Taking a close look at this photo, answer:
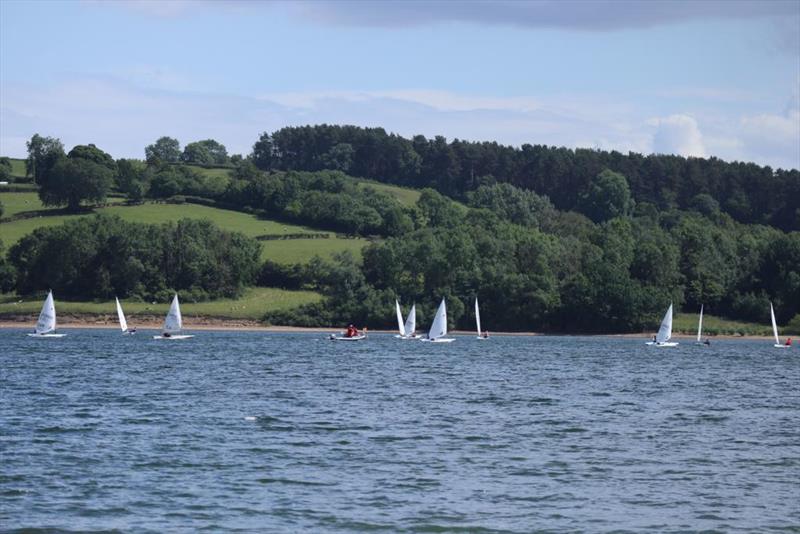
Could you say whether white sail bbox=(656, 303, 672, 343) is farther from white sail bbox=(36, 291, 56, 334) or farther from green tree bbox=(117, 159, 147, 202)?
green tree bbox=(117, 159, 147, 202)

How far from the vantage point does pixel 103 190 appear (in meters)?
172

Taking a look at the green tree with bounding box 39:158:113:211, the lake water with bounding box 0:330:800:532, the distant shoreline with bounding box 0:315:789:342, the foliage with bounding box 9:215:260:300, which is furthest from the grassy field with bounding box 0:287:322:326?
the lake water with bounding box 0:330:800:532

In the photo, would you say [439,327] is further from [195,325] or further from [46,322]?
[195,325]

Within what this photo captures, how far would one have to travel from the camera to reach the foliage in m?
144

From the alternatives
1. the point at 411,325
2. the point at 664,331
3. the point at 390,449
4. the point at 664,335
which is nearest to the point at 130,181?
the point at 411,325

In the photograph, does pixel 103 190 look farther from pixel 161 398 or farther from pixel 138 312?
pixel 161 398

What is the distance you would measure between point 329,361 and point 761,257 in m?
90.0

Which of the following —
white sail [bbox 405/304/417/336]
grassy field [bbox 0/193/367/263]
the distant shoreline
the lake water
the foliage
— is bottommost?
the lake water

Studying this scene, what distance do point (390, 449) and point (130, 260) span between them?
11054 cm

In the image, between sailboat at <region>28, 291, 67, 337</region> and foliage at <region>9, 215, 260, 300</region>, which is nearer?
sailboat at <region>28, 291, 67, 337</region>

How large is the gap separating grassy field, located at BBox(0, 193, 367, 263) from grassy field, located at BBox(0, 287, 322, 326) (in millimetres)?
8723

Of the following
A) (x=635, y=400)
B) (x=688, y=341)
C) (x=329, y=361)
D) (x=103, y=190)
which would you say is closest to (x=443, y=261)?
(x=688, y=341)

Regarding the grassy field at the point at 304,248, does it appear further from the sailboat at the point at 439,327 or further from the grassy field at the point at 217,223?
the sailboat at the point at 439,327

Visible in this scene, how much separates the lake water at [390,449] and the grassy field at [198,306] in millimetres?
65536
